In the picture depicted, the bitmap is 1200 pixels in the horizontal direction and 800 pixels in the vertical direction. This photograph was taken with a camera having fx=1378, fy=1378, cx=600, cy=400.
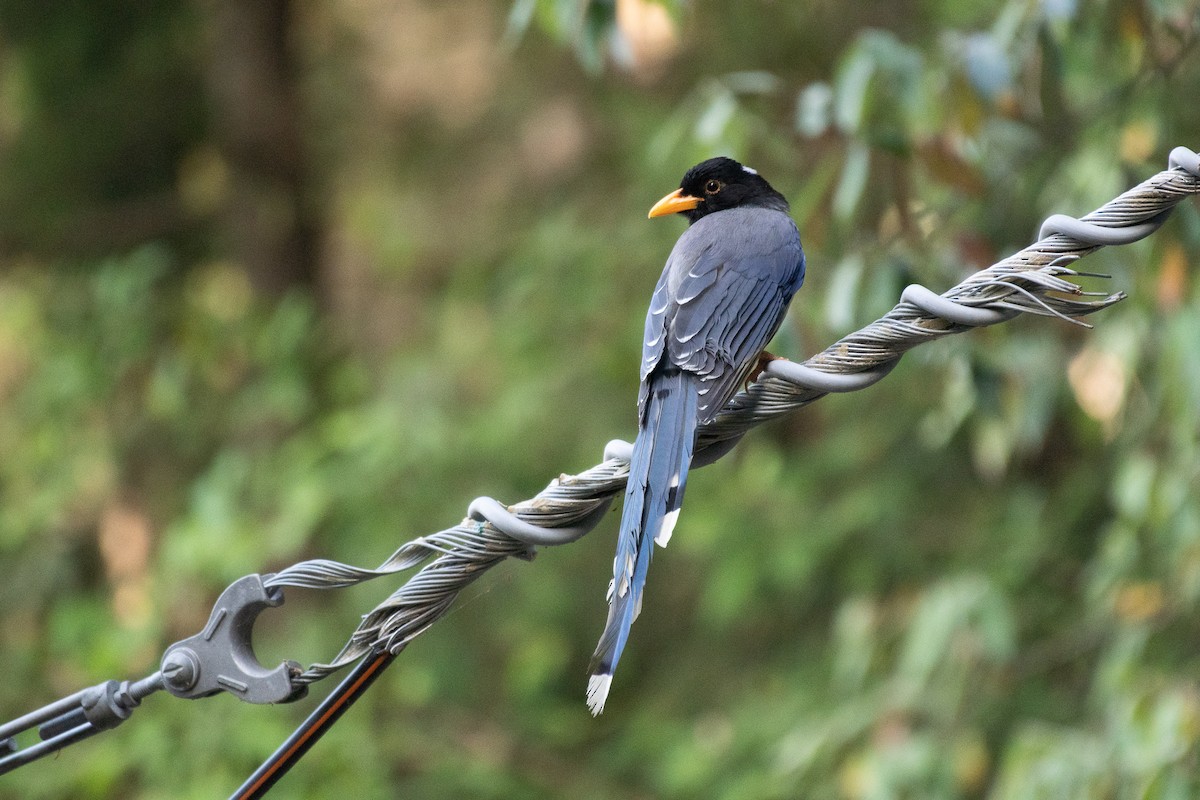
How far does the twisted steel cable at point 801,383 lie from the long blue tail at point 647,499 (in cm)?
9

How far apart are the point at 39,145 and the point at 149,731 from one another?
434 centimetres

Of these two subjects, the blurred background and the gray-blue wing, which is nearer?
the gray-blue wing

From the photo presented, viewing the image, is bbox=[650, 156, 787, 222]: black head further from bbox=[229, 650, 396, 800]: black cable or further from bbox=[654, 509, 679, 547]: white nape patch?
bbox=[229, 650, 396, 800]: black cable

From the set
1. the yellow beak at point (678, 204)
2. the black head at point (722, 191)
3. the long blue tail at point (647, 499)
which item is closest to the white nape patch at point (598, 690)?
the long blue tail at point (647, 499)

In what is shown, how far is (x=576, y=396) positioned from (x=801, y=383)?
18.1ft

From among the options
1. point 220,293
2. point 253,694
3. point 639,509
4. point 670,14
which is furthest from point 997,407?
point 220,293

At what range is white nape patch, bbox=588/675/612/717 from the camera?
2209 mm

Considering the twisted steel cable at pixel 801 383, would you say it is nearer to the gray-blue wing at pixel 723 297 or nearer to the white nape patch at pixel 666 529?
the white nape patch at pixel 666 529

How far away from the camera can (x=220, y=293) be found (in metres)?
9.66

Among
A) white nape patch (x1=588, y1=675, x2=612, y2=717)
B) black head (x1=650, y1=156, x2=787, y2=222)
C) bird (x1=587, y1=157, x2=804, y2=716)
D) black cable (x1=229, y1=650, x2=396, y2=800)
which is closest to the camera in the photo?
white nape patch (x1=588, y1=675, x2=612, y2=717)

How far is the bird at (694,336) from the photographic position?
2510 millimetres

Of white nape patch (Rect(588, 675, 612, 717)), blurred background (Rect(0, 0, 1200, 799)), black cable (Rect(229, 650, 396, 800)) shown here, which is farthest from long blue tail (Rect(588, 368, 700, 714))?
blurred background (Rect(0, 0, 1200, 799))

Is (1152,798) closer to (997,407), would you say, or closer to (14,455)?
(997,407)

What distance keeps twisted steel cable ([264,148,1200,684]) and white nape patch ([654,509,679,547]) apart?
0.14 m
